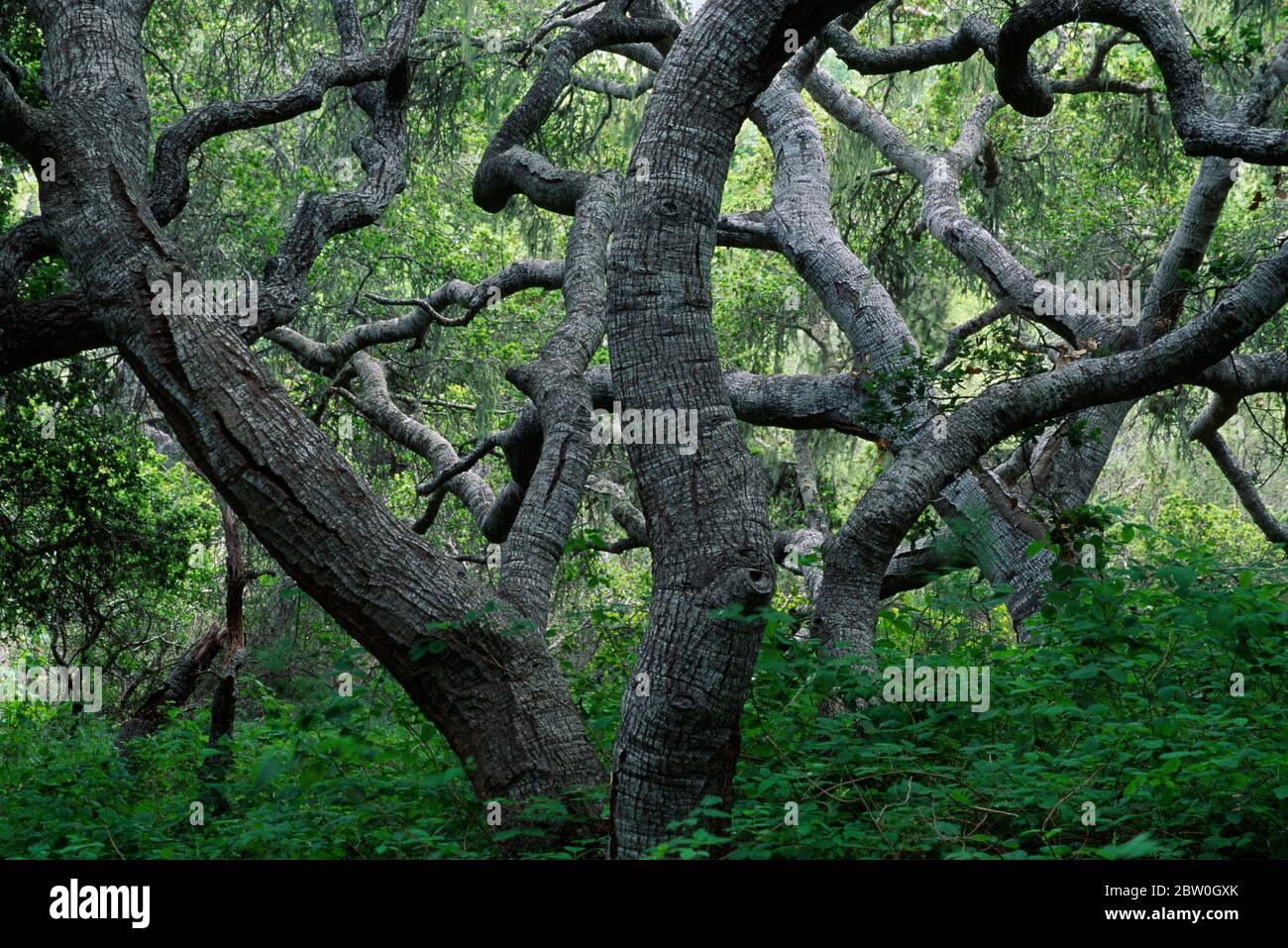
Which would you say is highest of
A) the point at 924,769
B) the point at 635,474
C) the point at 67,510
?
the point at 67,510

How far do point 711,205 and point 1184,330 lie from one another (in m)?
2.74

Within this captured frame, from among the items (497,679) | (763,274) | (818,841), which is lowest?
(818,841)

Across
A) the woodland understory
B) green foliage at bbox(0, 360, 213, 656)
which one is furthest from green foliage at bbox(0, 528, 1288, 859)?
green foliage at bbox(0, 360, 213, 656)

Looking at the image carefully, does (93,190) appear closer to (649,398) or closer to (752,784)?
(649,398)

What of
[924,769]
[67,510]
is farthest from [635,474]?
[67,510]

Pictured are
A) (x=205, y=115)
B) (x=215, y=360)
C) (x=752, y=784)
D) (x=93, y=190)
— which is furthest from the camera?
(x=205, y=115)

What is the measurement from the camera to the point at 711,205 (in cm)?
378

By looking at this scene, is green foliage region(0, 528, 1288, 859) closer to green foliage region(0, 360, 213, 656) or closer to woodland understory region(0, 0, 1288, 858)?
woodland understory region(0, 0, 1288, 858)

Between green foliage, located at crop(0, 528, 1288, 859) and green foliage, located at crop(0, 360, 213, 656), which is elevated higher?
green foliage, located at crop(0, 360, 213, 656)

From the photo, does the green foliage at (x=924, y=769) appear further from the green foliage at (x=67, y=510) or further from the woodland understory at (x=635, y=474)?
the green foliage at (x=67, y=510)

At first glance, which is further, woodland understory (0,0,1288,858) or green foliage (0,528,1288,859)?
woodland understory (0,0,1288,858)

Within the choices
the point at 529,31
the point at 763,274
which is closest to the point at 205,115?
the point at 529,31

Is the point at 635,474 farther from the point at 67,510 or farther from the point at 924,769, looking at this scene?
the point at 67,510

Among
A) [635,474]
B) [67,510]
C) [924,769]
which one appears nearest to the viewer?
[635,474]
